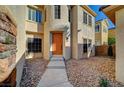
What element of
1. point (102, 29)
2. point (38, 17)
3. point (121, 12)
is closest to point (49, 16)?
point (38, 17)

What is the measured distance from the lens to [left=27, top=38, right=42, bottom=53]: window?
8352 mm

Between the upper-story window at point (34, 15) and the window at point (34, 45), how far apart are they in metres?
1.33

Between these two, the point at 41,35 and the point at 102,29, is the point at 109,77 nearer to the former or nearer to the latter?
the point at 41,35

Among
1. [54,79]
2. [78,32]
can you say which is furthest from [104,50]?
[54,79]

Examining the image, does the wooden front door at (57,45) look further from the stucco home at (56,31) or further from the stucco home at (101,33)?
the stucco home at (101,33)

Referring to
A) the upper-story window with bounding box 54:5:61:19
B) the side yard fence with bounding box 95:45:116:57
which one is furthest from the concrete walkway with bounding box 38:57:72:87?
the side yard fence with bounding box 95:45:116:57

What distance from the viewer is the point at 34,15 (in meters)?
8.64

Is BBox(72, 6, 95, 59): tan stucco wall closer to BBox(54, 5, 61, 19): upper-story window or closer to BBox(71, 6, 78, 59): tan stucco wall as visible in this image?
BBox(71, 6, 78, 59): tan stucco wall

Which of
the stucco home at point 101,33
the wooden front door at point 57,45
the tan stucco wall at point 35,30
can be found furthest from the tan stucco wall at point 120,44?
the stucco home at point 101,33

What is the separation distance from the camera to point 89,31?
33.6 feet

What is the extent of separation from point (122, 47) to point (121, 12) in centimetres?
99

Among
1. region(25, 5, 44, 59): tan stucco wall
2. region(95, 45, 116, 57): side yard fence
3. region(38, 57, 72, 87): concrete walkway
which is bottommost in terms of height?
region(38, 57, 72, 87): concrete walkway

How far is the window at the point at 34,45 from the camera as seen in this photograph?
8.35 metres

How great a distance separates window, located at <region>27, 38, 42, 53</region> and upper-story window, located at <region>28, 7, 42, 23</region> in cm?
133
